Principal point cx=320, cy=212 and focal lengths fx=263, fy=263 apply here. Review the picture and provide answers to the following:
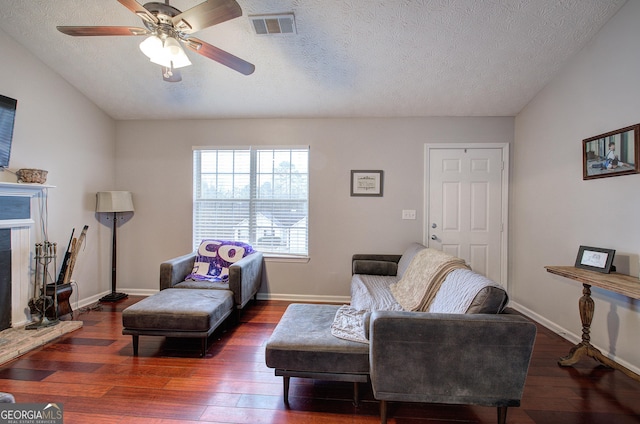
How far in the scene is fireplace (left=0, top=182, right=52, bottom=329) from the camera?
2.51 meters

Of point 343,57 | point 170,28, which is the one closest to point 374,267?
point 343,57

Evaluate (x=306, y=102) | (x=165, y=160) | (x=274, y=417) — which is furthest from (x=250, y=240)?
(x=274, y=417)

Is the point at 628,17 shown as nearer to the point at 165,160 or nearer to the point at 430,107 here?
the point at 430,107

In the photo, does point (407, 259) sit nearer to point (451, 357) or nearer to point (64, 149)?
point (451, 357)

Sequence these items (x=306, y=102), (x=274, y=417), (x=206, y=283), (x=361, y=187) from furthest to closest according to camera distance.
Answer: (x=361, y=187)
(x=306, y=102)
(x=206, y=283)
(x=274, y=417)

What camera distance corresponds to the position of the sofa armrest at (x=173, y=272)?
111 inches

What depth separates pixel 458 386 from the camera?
55.7 inches

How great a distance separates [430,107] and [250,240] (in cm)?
295

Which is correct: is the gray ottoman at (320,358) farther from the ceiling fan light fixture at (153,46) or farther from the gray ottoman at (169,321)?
the ceiling fan light fixture at (153,46)

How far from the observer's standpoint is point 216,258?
3240mm

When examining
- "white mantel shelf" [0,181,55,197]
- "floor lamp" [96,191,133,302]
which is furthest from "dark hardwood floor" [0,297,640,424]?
"white mantel shelf" [0,181,55,197]

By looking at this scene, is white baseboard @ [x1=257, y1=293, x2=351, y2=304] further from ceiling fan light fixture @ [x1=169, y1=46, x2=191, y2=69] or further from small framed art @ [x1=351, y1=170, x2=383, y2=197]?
ceiling fan light fixture @ [x1=169, y1=46, x2=191, y2=69]

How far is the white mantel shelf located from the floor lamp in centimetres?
59

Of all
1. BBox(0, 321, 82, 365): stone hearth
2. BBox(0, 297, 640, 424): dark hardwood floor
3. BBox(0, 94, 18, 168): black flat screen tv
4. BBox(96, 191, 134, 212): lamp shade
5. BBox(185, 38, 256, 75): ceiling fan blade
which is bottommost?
BBox(0, 297, 640, 424): dark hardwood floor
